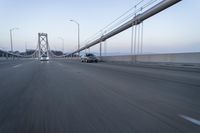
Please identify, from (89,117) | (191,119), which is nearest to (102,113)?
(89,117)

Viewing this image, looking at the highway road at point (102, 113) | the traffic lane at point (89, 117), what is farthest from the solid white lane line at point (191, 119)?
the traffic lane at point (89, 117)

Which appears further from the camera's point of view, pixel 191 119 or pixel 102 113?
pixel 102 113

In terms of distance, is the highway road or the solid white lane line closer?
the highway road

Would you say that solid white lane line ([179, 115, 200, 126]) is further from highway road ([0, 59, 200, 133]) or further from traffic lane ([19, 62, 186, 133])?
traffic lane ([19, 62, 186, 133])

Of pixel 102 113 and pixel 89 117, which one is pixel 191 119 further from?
pixel 89 117

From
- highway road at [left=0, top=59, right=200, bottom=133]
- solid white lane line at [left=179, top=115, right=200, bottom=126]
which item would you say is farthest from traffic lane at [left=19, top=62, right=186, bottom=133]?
solid white lane line at [left=179, top=115, right=200, bottom=126]

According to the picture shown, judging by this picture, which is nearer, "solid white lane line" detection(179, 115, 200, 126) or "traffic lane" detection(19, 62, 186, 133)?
"traffic lane" detection(19, 62, 186, 133)

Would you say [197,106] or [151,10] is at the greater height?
[151,10]

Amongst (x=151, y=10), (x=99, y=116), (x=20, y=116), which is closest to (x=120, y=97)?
(x=99, y=116)

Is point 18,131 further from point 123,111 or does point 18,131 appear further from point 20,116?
point 123,111

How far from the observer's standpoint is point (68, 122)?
164 inches

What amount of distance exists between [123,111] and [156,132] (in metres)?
1.40

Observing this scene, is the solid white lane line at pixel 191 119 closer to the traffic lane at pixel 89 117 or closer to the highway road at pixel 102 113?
the highway road at pixel 102 113

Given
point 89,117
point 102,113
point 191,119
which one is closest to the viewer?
point 191,119
